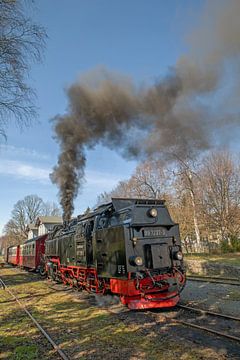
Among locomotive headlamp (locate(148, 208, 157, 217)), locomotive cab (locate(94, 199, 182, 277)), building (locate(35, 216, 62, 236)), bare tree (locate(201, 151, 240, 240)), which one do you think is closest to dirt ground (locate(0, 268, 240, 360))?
locomotive cab (locate(94, 199, 182, 277))

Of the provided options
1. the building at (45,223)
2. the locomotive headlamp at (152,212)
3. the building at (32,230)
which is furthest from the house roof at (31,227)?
the locomotive headlamp at (152,212)

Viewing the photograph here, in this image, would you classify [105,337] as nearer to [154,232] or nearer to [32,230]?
[154,232]

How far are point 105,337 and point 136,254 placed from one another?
226cm

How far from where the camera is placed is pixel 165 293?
778 cm

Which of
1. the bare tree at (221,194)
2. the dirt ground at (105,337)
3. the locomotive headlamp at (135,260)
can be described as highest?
the bare tree at (221,194)

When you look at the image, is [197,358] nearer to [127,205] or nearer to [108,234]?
[108,234]

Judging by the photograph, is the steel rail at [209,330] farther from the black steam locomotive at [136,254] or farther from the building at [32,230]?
the building at [32,230]

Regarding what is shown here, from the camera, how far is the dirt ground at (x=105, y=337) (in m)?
5.03

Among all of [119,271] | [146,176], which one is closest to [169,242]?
[119,271]

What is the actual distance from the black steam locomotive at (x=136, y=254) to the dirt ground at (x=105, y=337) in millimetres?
545

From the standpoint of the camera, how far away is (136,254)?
780cm

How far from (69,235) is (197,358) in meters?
8.69

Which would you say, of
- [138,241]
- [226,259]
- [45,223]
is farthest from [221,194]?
[45,223]

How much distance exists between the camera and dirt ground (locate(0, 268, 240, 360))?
5.03 meters
